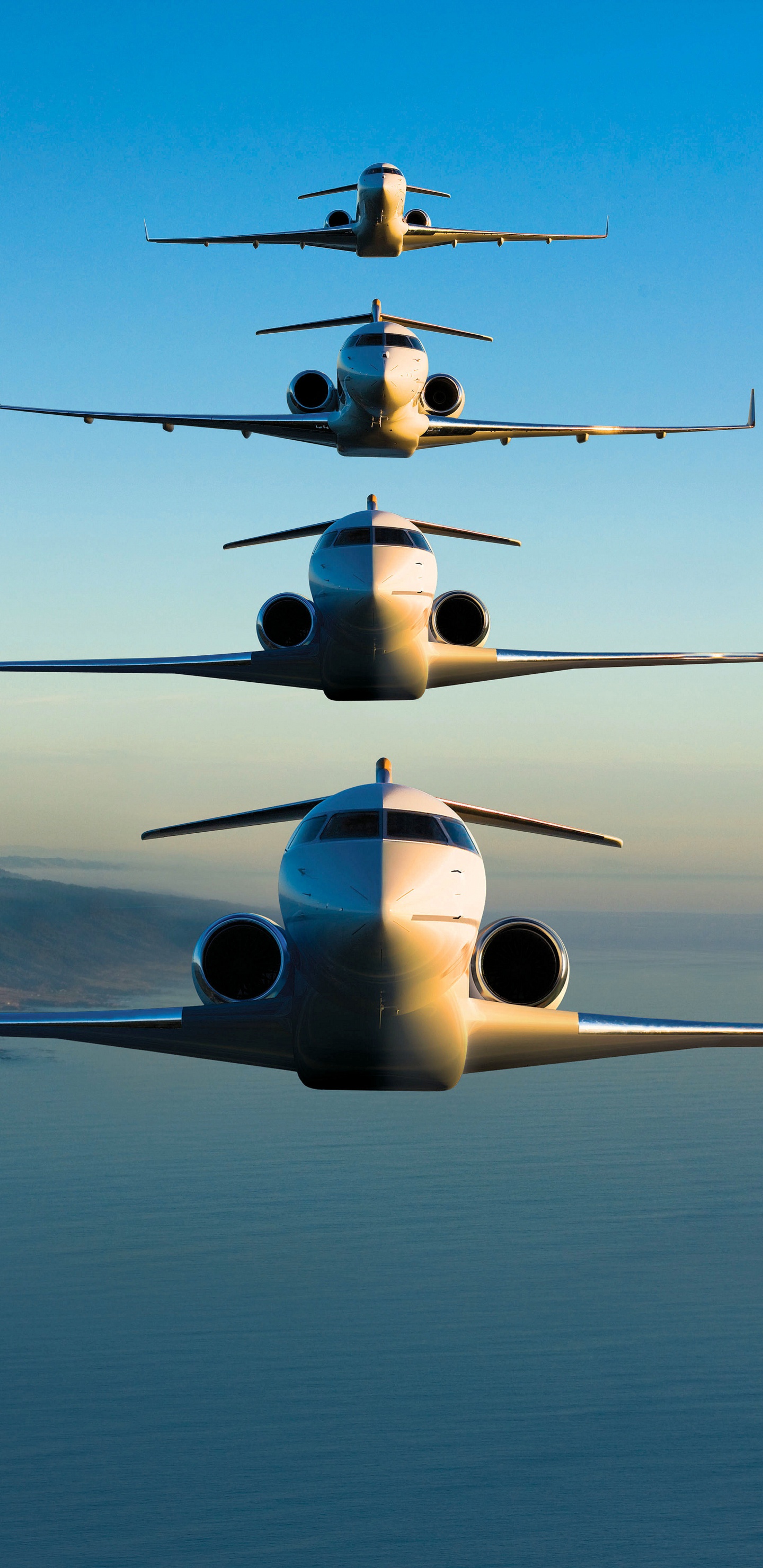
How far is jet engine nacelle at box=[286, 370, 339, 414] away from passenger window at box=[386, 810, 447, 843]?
A: 33.1m

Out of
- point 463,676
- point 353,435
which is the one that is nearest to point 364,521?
point 463,676

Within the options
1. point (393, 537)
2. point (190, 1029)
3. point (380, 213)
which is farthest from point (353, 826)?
point (380, 213)

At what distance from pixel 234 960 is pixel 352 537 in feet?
53.4

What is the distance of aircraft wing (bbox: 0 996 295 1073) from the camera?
1371cm

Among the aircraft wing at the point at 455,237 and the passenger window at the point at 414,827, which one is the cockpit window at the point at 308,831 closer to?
the passenger window at the point at 414,827

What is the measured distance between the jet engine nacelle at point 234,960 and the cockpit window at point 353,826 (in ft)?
9.48

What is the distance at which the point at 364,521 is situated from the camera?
29.7m

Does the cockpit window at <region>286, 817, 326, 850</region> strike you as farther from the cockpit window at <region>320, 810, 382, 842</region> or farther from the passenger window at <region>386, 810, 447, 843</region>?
the passenger window at <region>386, 810, 447, 843</region>

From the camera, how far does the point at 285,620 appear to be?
30.4 m

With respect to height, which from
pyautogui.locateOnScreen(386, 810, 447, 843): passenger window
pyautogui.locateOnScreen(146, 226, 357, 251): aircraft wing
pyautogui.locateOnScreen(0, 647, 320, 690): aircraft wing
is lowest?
pyautogui.locateOnScreen(386, 810, 447, 843): passenger window

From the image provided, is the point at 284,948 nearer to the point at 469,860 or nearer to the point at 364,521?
the point at 469,860

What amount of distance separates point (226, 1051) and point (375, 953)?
3747 mm

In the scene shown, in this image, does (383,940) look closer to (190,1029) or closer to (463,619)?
(190,1029)

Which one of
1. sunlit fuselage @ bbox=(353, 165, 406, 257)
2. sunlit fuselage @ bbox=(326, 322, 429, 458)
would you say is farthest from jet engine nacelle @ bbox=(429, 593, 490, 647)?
sunlit fuselage @ bbox=(353, 165, 406, 257)
